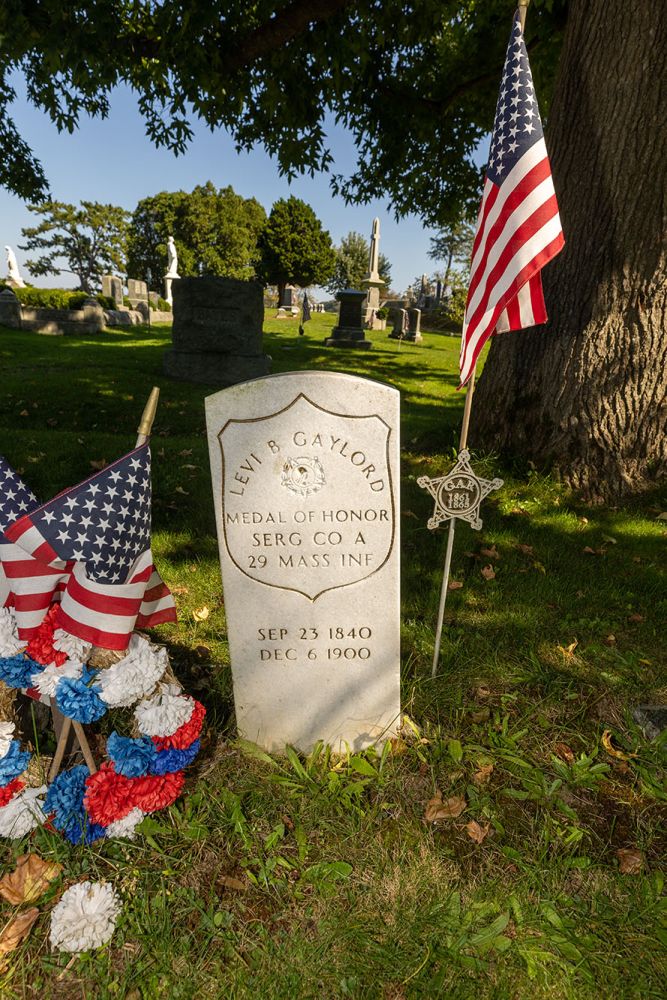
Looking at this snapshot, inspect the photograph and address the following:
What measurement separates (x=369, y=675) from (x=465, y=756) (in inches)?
23.2

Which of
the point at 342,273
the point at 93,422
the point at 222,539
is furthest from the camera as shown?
the point at 342,273

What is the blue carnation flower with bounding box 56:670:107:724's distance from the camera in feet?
6.32

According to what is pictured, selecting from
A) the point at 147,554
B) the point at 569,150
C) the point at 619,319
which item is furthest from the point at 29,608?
the point at 569,150

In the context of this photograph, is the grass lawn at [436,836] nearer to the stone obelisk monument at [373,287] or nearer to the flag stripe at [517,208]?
the flag stripe at [517,208]

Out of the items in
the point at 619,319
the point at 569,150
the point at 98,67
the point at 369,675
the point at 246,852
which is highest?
the point at 98,67

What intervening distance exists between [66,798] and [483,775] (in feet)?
5.71

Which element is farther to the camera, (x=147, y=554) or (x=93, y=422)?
(x=93, y=422)

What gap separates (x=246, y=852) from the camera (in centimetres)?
211

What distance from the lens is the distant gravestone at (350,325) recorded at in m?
17.6

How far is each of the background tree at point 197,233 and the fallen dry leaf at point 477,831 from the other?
166ft

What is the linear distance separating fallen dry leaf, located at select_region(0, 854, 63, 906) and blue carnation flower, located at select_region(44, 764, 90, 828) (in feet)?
0.41

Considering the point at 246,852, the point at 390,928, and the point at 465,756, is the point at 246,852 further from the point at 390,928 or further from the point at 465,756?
the point at 465,756

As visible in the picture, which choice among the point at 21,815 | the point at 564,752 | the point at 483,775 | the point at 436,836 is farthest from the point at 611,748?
the point at 21,815

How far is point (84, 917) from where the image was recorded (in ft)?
5.99
